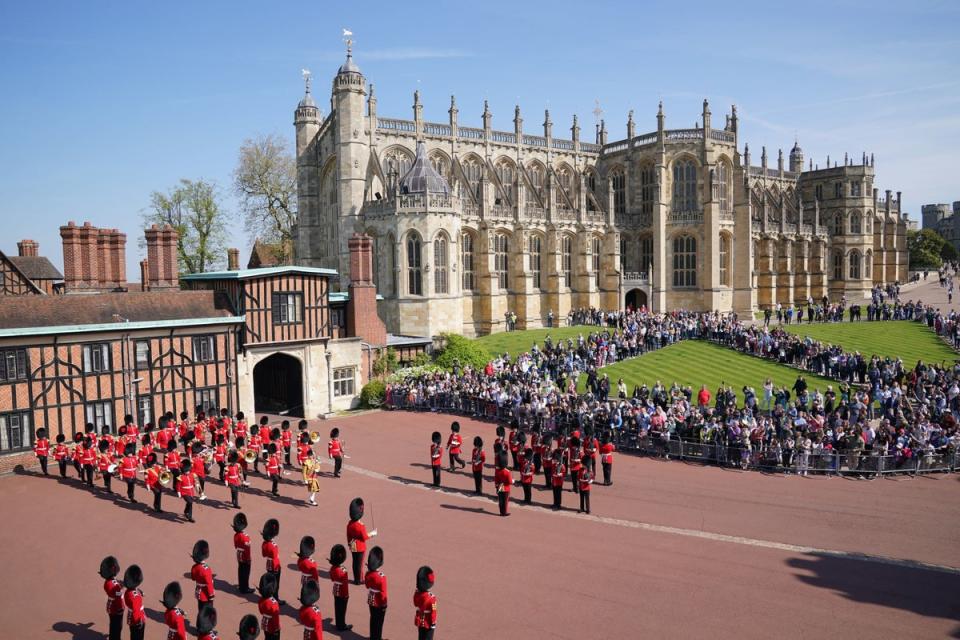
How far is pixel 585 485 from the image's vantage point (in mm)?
16219

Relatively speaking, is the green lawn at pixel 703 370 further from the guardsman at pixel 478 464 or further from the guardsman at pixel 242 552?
the guardsman at pixel 242 552

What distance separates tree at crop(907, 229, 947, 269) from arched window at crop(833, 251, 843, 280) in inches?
1352

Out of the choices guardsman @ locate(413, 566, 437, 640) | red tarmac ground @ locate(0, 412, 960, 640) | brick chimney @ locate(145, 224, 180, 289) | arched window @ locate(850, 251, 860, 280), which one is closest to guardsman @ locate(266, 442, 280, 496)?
red tarmac ground @ locate(0, 412, 960, 640)

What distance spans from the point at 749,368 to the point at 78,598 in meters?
27.3

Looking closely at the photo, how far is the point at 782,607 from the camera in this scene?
11.2 metres

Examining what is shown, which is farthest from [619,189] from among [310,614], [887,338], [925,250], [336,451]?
[925,250]

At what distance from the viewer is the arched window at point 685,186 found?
52.6 meters

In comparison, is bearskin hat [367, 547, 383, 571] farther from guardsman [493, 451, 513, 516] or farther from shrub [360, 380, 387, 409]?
shrub [360, 380, 387, 409]

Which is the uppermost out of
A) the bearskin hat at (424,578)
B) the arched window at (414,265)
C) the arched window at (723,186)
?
the arched window at (723,186)

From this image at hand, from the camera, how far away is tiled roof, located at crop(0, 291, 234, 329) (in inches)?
884

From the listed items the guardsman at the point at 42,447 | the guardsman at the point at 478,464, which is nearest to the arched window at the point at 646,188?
the guardsman at the point at 478,464

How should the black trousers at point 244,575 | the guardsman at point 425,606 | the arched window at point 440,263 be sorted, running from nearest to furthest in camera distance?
the guardsman at point 425,606, the black trousers at point 244,575, the arched window at point 440,263

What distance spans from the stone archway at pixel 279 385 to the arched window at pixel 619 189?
33.6 metres

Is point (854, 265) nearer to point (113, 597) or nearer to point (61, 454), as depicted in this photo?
point (61, 454)
